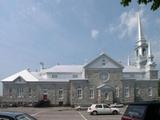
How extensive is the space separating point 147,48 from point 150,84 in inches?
453

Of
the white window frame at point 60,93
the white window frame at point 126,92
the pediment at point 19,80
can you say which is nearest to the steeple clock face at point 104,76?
the white window frame at point 126,92

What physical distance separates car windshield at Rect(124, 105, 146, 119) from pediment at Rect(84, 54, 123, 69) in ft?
266

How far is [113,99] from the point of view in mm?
95188

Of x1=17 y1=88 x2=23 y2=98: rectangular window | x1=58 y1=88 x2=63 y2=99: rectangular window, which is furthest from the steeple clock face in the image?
x1=17 y1=88 x2=23 y2=98: rectangular window

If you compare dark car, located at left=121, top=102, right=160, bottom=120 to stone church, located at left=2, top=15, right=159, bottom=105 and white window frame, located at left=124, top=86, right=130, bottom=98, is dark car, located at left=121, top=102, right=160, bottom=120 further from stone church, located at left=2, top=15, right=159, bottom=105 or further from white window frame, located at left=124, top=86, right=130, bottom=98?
white window frame, located at left=124, top=86, right=130, bottom=98

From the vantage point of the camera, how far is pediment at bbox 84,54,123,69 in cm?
9581

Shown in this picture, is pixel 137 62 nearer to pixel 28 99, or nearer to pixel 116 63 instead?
pixel 116 63

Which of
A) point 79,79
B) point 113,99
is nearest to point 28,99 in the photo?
point 79,79

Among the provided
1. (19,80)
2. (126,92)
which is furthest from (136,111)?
(19,80)

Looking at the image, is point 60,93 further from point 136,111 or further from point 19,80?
point 136,111

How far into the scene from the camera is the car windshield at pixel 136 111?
43.8ft

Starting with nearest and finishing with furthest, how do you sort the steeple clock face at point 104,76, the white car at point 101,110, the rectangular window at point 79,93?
the white car at point 101,110, the rectangular window at point 79,93, the steeple clock face at point 104,76

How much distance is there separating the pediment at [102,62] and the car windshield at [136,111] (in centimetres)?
8099

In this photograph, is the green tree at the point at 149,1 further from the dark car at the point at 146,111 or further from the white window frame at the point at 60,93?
the white window frame at the point at 60,93
